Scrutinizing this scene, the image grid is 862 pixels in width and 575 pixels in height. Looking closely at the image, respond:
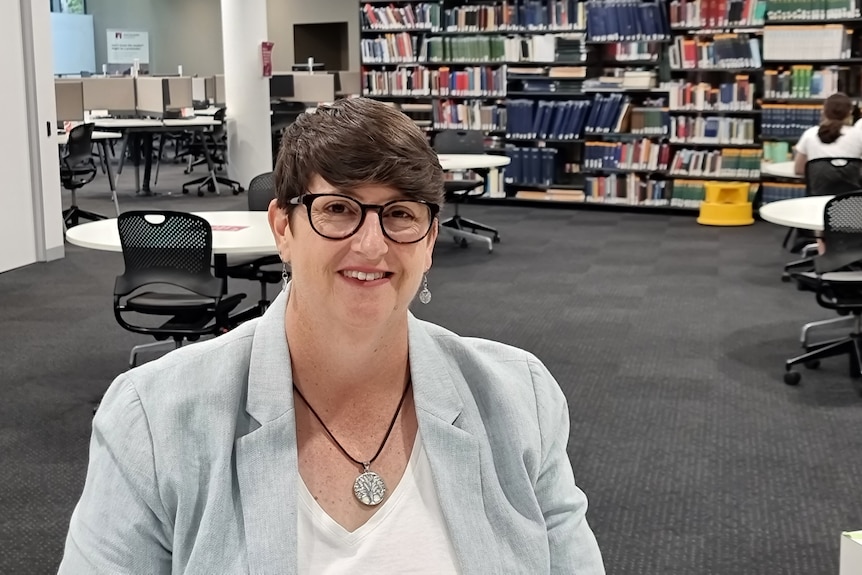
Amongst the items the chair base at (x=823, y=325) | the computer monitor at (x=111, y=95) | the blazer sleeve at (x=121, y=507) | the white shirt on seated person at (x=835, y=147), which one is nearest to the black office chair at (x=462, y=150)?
the white shirt on seated person at (x=835, y=147)

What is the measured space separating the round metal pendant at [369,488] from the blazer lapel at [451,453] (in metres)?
0.07

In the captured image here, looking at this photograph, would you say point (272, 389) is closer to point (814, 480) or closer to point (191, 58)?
point (814, 480)

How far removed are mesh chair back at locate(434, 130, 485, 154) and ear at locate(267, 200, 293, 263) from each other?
7.81 m

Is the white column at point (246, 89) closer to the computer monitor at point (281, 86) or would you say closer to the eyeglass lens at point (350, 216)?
the computer monitor at point (281, 86)

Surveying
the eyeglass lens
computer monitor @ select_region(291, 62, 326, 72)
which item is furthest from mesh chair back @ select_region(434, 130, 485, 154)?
the eyeglass lens

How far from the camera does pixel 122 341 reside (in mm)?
5684

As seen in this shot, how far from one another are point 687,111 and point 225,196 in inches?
197

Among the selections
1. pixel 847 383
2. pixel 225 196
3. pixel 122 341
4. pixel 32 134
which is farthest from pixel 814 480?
pixel 225 196

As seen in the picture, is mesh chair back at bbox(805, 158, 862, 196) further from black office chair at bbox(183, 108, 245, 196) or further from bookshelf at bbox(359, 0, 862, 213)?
black office chair at bbox(183, 108, 245, 196)

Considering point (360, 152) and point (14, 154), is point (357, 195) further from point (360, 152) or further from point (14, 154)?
point (14, 154)

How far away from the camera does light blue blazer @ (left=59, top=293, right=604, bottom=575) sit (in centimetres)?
123

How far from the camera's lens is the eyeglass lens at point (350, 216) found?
1.30m

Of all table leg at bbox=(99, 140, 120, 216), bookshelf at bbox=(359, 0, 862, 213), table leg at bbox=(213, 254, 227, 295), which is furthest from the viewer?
table leg at bbox=(99, 140, 120, 216)

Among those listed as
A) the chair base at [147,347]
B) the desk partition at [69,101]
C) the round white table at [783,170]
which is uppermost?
the desk partition at [69,101]
